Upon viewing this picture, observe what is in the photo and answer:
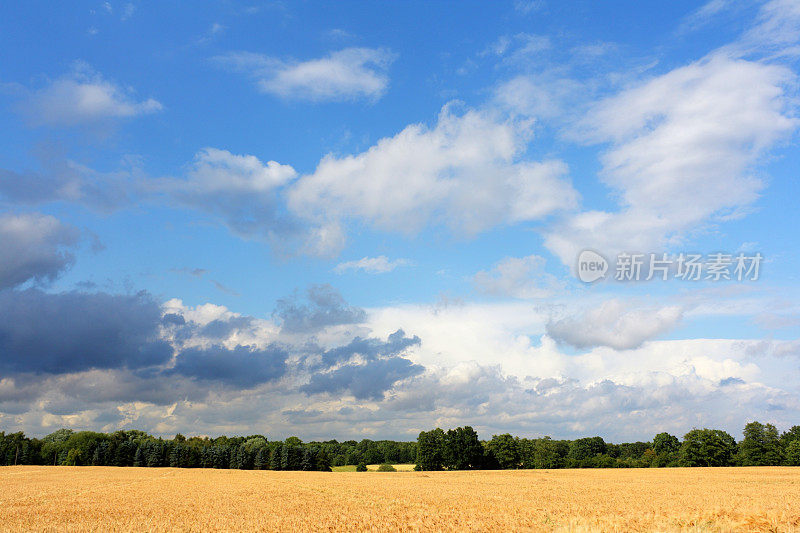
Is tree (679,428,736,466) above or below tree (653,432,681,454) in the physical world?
above

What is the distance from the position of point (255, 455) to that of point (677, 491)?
342ft

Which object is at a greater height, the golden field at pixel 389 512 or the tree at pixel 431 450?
the golden field at pixel 389 512

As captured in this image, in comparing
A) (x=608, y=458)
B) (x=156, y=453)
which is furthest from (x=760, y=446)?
(x=156, y=453)

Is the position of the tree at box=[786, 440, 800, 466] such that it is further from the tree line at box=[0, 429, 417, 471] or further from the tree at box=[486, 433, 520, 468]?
the tree line at box=[0, 429, 417, 471]

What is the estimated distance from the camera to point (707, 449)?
109 m

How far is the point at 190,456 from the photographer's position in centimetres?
12788

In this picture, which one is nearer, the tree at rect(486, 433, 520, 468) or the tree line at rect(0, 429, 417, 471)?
the tree at rect(486, 433, 520, 468)

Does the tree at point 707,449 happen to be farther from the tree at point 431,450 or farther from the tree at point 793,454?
the tree at point 431,450

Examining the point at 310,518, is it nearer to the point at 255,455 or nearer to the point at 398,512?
the point at 398,512

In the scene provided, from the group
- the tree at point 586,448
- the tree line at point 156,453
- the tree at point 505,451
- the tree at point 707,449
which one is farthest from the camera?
the tree at point 586,448

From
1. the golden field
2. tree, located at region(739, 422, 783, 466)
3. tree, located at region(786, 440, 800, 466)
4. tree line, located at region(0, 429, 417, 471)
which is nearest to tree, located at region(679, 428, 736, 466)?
tree, located at region(739, 422, 783, 466)

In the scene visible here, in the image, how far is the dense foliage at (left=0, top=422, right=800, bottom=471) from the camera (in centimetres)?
11069

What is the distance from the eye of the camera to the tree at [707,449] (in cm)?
10825

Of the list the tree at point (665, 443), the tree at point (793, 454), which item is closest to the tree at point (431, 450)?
the tree at point (793, 454)
